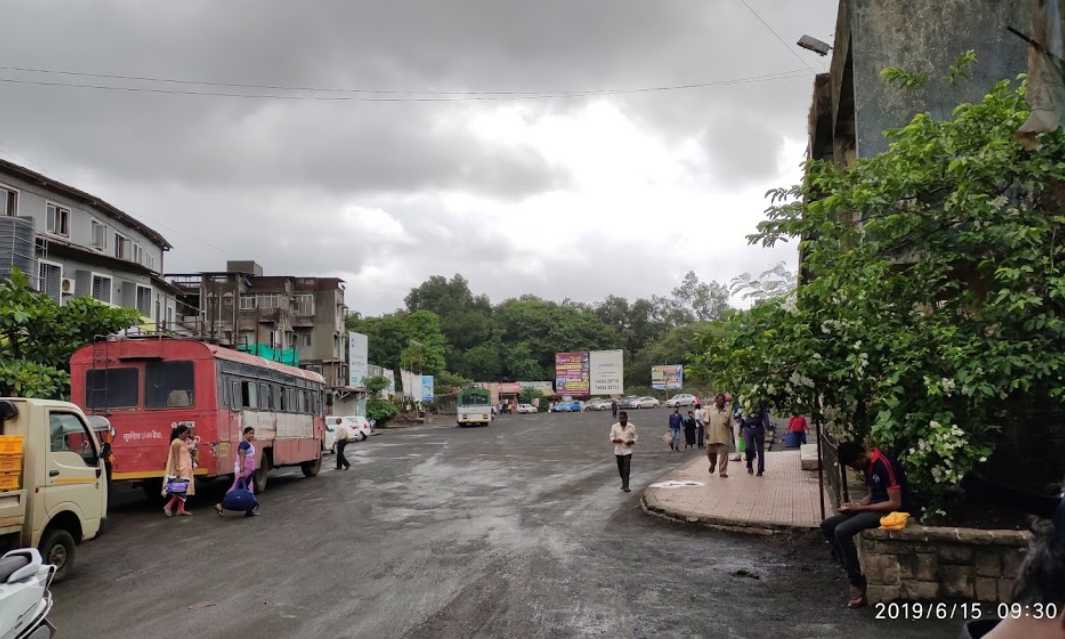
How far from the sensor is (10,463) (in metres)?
7.81

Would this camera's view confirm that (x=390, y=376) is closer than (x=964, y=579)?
No

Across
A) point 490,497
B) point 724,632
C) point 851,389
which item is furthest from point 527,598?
point 490,497

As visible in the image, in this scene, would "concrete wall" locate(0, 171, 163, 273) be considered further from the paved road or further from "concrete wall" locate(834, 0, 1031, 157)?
"concrete wall" locate(834, 0, 1031, 157)

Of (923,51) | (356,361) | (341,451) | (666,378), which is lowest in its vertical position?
(341,451)

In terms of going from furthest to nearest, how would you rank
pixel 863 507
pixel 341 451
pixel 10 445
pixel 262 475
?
pixel 341 451 < pixel 262 475 < pixel 10 445 < pixel 863 507

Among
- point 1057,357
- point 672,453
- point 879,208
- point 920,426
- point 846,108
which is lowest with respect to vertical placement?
point 672,453

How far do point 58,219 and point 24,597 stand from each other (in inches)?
1266

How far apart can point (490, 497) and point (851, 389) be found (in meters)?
9.32

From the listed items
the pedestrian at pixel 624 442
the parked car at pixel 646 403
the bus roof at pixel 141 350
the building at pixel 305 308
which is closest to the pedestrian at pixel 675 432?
the pedestrian at pixel 624 442

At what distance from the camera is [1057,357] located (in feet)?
21.3

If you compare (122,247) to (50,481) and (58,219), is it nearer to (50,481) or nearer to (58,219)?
(58,219)

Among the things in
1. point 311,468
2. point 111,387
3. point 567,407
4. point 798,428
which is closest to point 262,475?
point 111,387

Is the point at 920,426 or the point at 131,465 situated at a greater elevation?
the point at 920,426

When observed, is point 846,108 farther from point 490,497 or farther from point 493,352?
point 493,352
